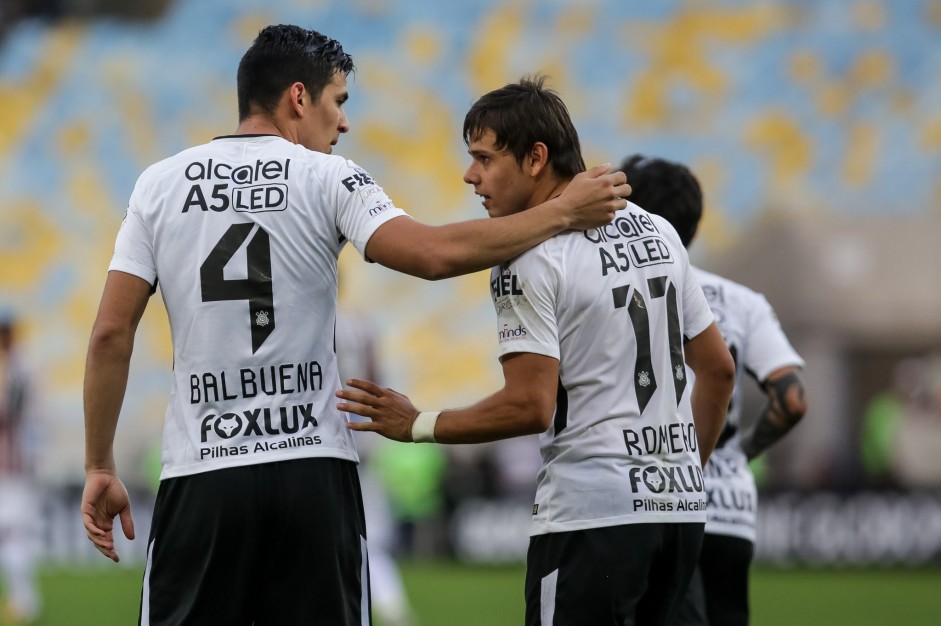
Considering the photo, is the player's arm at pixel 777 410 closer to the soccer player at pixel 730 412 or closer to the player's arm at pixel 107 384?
the soccer player at pixel 730 412

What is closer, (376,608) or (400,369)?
(376,608)

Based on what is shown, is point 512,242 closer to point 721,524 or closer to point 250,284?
point 250,284

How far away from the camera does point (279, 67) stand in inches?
148

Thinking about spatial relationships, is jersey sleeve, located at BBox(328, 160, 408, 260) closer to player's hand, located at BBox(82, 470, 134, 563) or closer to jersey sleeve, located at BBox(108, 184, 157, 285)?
jersey sleeve, located at BBox(108, 184, 157, 285)

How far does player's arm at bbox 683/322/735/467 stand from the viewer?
3.88m

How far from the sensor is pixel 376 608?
991 cm

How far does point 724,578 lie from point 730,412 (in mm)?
587

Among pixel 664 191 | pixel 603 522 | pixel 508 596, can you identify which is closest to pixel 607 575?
pixel 603 522

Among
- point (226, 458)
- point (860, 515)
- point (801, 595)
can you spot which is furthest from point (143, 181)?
point (860, 515)

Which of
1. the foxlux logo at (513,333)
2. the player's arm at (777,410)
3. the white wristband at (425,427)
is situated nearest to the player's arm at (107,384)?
the white wristband at (425,427)

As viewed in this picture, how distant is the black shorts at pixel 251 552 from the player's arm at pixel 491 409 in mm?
197

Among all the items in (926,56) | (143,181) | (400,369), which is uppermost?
(926,56)

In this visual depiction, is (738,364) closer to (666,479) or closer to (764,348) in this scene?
(764,348)

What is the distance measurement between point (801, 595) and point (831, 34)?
1085 centimetres
